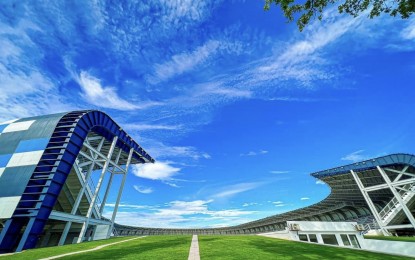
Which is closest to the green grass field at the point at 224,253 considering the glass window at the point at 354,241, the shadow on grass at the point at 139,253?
the shadow on grass at the point at 139,253

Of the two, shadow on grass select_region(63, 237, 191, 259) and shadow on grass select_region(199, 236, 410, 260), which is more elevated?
shadow on grass select_region(199, 236, 410, 260)

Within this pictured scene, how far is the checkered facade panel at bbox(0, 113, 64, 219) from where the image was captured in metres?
21.7

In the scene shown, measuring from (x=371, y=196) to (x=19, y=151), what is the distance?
6631cm

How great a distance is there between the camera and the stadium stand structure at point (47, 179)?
69.1 feet

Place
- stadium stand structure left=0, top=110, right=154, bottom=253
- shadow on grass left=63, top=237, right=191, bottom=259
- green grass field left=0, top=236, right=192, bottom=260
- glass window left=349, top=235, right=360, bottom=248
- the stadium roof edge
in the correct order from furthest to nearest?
the stadium roof edge → glass window left=349, top=235, right=360, bottom=248 → stadium stand structure left=0, top=110, right=154, bottom=253 → green grass field left=0, top=236, right=192, bottom=260 → shadow on grass left=63, top=237, right=191, bottom=259

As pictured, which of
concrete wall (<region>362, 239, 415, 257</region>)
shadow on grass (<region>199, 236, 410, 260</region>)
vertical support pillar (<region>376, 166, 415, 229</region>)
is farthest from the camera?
vertical support pillar (<region>376, 166, 415, 229</region>)

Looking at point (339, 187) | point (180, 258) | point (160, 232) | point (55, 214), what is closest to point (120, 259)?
point (180, 258)

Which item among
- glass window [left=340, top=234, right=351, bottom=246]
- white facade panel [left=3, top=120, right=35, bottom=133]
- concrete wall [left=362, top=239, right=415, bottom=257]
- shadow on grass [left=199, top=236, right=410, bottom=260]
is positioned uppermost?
white facade panel [left=3, top=120, right=35, bottom=133]

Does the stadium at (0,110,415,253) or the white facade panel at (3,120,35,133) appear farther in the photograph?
the white facade panel at (3,120,35,133)

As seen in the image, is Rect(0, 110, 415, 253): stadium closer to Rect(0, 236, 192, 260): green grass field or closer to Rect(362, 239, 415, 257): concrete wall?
Rect(362, 239, 415, 257): concrete wall

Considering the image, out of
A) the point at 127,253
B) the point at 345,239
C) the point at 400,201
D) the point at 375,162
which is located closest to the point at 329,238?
the point at 345,239

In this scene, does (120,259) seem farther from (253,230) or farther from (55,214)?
(253,230)

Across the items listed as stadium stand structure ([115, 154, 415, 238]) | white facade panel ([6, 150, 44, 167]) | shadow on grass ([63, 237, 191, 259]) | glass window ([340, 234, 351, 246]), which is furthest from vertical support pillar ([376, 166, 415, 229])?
white facade panel ([6, 150, 44, 167])

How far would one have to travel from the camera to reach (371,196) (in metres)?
49.9
